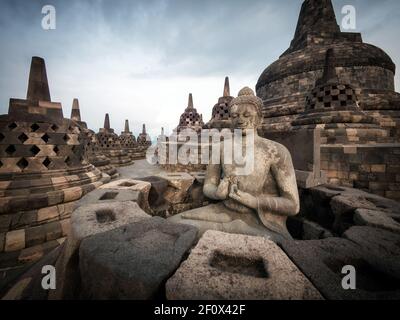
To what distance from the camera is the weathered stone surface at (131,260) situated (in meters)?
0.95

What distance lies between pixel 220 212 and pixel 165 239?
100 centimetres

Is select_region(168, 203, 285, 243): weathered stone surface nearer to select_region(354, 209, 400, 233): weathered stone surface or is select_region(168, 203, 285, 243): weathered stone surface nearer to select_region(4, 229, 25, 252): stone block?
select_region(354, 209, 400, 233): weathered stone surface

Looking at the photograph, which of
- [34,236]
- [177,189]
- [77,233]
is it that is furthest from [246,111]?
[34,236]

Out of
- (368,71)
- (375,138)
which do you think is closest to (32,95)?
(375,138)

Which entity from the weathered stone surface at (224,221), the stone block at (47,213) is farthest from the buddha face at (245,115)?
the stone block at (47,213)

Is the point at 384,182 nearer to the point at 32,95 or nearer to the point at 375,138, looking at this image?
the point at 375,138

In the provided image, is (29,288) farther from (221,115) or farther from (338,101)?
(338,101)

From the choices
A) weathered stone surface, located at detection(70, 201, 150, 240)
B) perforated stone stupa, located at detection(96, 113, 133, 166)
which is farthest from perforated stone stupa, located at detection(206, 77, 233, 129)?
weathered stone surface, located at detection(70, 201, 150, 240)

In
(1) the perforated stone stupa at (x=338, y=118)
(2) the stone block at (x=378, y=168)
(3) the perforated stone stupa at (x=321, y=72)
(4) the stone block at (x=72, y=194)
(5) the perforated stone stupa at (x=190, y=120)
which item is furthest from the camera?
(5) the perforated stone stupa at (x=190, y=120)

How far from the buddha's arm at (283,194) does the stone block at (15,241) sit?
3.74 meters

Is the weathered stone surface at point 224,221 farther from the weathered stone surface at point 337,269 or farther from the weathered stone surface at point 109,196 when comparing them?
the weathered stone surface at point 109,196

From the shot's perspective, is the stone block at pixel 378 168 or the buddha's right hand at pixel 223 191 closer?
the buddha's right hand at pixel 223 191

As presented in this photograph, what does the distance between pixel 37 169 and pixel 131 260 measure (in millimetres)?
3579

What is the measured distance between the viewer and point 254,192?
2119 mm
